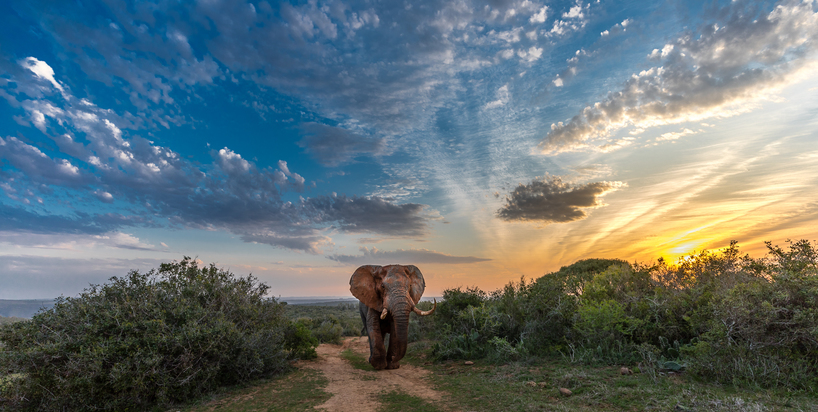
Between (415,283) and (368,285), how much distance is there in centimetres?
202

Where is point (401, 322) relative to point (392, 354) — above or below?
above

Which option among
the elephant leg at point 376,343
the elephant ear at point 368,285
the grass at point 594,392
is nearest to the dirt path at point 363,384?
the elephant leg at point 376,343

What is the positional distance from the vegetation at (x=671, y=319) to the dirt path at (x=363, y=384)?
2760mm

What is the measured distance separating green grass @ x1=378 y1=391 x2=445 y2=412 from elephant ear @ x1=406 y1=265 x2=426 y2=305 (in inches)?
185

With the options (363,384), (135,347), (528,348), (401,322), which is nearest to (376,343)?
(401,322)

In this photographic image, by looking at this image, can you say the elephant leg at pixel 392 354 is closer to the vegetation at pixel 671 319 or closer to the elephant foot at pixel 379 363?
the elephant foot at pixel 379 363

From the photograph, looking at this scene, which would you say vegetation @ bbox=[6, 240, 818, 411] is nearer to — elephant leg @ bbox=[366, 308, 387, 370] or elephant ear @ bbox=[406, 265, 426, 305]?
elephant leg @ bbox=[366, 308, 387, 370]

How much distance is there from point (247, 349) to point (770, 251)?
15.5 metres

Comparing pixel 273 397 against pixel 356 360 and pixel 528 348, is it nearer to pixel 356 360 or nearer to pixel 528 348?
pixel 356 360

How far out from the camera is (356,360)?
15062 millimetres

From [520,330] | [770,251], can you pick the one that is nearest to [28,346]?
[520,330]

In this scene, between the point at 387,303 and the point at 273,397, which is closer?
the point at 273,397

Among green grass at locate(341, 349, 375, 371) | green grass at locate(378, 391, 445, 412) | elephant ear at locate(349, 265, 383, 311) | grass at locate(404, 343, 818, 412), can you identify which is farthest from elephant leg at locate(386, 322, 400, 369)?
green grass at locate(378, 391, 445, 412)

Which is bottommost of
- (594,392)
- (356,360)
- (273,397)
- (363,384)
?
(356,360)
